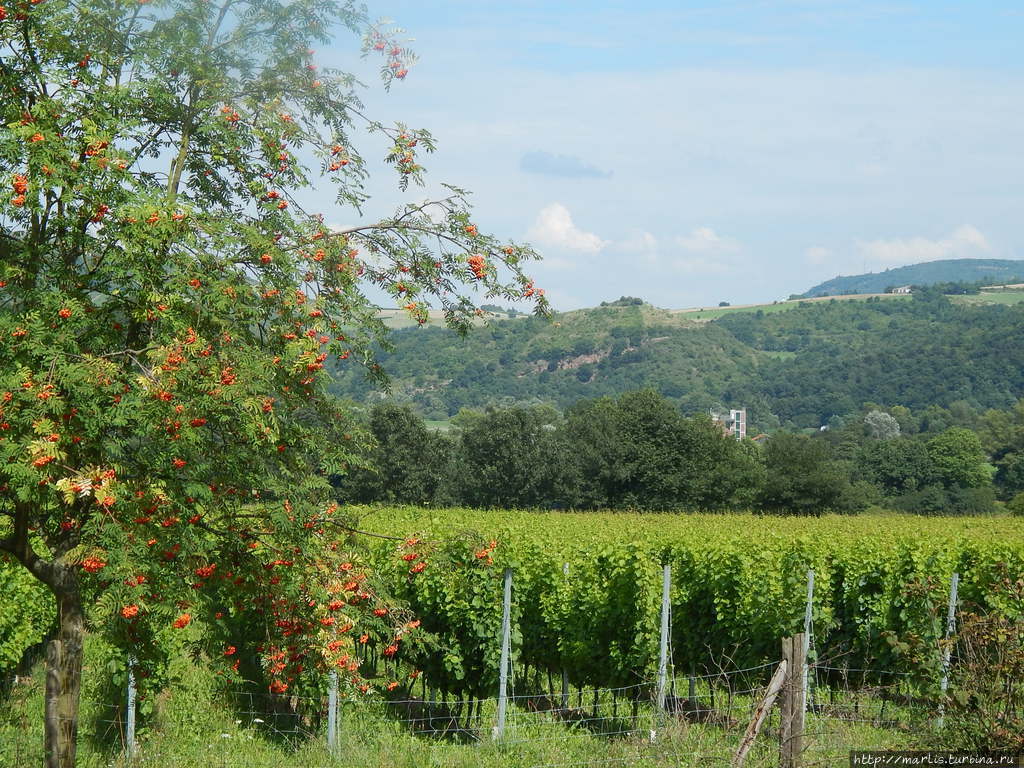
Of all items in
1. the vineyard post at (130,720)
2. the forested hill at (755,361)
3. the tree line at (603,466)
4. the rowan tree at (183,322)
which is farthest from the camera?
the forested hill at (755,361)

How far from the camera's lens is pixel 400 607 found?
6.49 metres

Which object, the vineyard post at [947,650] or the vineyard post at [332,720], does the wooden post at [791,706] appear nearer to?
the vineyard post at [947,650]

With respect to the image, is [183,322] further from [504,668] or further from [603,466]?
[603,466]

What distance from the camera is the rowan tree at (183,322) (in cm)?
491

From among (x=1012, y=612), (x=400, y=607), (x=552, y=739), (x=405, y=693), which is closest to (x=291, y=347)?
(x=400, y=607)

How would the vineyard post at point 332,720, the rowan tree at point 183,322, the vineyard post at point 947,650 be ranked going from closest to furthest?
the rowan tree at point 183,322
the vineyard post at point 947,650
the vineyard post at point 332,720

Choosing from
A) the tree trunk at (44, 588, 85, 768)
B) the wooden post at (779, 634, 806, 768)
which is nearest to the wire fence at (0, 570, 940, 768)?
the wooden post at (779, 634, 806, 768)

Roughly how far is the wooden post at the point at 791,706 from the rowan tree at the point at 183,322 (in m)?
2.43

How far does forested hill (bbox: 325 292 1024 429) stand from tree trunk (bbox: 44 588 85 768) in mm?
76581

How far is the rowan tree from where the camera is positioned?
4.91 meters

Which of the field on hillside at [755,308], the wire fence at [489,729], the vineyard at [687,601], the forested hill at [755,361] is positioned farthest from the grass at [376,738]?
the field on hillside at [755,308]

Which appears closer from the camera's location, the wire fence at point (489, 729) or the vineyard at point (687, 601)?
the wire fence at point (489, 729)

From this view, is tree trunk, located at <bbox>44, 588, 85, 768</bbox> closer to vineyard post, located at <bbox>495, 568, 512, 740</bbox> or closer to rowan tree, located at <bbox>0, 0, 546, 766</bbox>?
rowan tree, located at <bbox>0, 0, 546, 766</bbox>

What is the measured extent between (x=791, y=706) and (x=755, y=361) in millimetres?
135478
